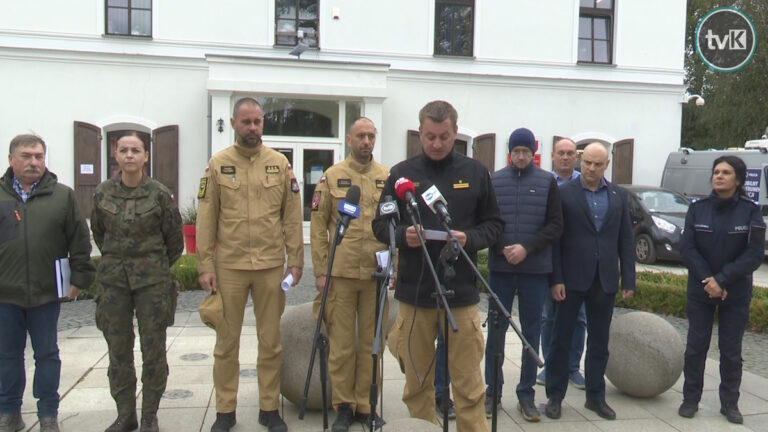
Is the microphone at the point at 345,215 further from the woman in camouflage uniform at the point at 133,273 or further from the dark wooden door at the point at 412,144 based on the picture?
the dark wooden door at the point at 412,144

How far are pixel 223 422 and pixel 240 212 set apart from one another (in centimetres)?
140

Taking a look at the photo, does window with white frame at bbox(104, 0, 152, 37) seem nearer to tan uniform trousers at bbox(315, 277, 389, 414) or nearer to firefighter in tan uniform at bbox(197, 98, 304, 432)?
firefighter in tan uniform at bbox(197, 98, 304, 432)

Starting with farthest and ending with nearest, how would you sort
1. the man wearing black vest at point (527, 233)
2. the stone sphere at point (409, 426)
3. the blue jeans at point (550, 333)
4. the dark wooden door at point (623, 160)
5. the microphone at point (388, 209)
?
the dark wooden door at point (623, 160) < the blue jeans at point (550, 333) < the man wearing black vest at point (527, 233) < the microphone at point (388, 209) < the stone sphere at point (409, 426)

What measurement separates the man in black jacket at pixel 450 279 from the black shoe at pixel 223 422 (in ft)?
4.60

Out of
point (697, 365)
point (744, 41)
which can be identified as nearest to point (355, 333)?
point (697, 365)

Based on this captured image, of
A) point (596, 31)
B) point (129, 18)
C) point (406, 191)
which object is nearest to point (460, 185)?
point (406, 191)

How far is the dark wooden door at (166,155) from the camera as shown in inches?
622

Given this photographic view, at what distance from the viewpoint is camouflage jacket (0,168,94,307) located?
4.33 m

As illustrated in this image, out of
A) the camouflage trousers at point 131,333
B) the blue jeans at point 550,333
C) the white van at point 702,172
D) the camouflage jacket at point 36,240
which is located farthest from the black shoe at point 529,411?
the white van at point 702,172

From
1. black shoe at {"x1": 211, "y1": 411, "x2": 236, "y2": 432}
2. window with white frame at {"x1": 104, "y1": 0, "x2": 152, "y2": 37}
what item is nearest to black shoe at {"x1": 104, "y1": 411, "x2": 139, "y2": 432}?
black shoe at {"x1": 211, "y1": 411, "x2": 236, "y2": 432}

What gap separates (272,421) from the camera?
4.61m

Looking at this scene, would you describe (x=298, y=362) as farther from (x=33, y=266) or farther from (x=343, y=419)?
(x=33, y=266)

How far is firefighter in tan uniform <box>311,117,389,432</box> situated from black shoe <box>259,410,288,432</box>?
1.13 ft

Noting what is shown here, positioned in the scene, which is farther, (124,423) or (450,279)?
(124,423)
